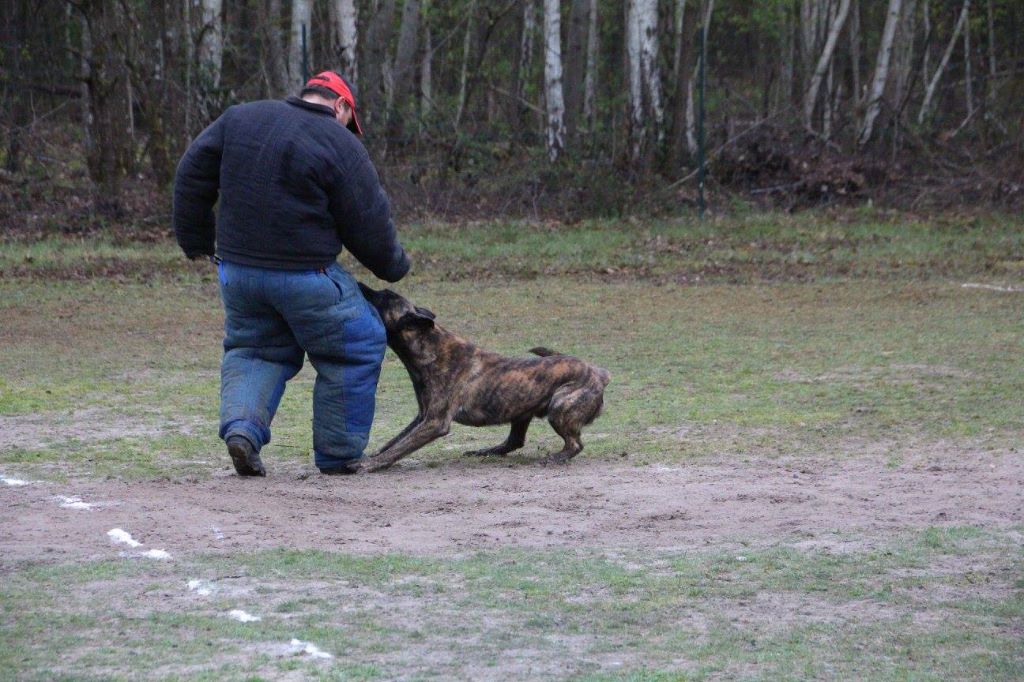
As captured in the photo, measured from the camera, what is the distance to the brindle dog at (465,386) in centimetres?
727

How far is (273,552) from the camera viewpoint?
5.37 metres

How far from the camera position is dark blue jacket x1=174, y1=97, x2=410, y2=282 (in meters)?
6.73

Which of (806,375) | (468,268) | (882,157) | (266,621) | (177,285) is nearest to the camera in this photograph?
(266,621)

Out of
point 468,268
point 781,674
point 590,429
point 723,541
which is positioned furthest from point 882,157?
point 781,674

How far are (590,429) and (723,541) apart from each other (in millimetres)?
2803

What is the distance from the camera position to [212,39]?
A: 26016mm

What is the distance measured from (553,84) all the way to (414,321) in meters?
16.6

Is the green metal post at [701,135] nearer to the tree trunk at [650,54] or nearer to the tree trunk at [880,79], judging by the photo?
the tree trunk at [650,54]

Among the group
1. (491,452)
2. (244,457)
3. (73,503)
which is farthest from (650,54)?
(73,503)

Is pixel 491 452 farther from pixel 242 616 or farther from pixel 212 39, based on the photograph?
pixel 212 39

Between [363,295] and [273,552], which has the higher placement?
[363,295]

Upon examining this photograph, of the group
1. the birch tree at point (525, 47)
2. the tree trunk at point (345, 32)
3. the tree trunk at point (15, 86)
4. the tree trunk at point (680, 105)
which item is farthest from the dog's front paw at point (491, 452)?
the birch tree at point (525, 47)

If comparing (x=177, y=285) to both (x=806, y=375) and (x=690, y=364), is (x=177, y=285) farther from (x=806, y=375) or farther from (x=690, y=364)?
(x=806, y=375)

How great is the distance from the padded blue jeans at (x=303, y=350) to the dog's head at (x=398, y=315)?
0.09 m
